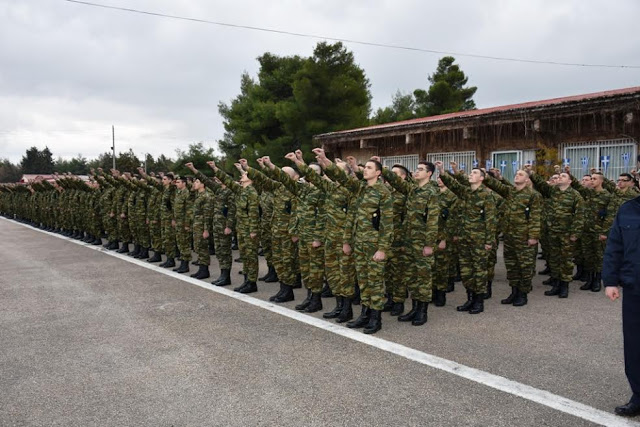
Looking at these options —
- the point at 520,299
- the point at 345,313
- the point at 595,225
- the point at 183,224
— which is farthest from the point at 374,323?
the point at 183,224

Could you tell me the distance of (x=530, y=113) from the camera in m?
13.2

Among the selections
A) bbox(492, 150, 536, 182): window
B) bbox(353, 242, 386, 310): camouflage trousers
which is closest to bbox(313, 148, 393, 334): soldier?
bbox(353, 242, 386, 310): camouflage trousers

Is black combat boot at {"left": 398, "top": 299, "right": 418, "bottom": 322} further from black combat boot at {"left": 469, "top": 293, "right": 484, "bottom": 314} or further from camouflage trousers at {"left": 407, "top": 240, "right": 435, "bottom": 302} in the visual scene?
black combat boot at {"left": 469, "top": 293, "right": 484, "bottom": 314}

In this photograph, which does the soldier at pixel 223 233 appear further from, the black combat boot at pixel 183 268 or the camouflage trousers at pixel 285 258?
the camouflage trousers at pixel 285 258

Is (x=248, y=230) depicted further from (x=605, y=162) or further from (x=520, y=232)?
(x=605, y=162)

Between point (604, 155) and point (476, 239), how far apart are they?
315 inches

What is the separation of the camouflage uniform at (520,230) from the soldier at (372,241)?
200 cm

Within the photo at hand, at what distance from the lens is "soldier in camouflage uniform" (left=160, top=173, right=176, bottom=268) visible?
9.49 meters

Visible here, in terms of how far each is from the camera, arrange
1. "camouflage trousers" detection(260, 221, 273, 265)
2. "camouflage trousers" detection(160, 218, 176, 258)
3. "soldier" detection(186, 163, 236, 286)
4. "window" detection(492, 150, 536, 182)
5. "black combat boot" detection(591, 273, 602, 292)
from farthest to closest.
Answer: "window" detection(492, 150, 536, 182) → "camouflage trousers" detection(160, 218, 176, 258) → "camouflage trousers" detection(260, 221, 273, 265) → "soldier" detection(186, 163, 236, 286) → "black combat boot" detection(591, 273, 602, 292)

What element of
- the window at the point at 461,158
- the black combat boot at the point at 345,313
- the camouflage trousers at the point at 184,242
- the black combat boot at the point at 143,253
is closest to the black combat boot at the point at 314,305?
the black combat boot at the point at 345,313

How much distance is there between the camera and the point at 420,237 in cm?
581

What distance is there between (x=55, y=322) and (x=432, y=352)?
171 inches

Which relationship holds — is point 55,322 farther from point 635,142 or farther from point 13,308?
point 635,142

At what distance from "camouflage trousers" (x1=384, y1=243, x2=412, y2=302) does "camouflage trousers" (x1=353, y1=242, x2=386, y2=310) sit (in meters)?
0.58
